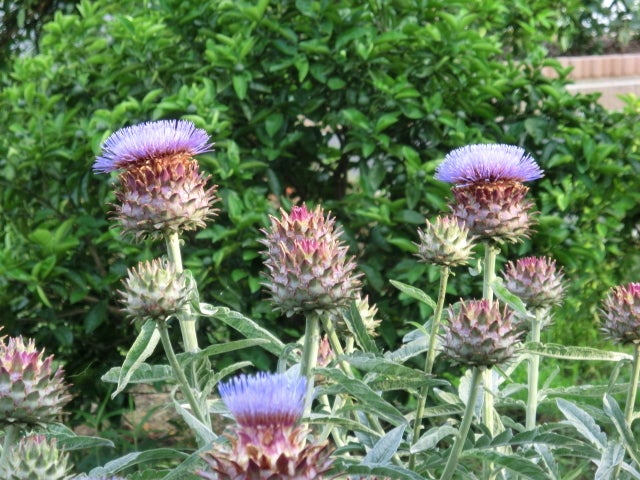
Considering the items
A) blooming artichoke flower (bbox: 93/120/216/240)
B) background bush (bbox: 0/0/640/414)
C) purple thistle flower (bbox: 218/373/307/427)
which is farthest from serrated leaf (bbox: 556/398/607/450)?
background bush (bbox: 0/0/640/414)

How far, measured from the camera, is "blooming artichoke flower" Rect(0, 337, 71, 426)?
1.83 meters

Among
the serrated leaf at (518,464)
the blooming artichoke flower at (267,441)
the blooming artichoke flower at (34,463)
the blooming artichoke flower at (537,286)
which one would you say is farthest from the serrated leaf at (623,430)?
the blooming artichoke flower at (34,463)

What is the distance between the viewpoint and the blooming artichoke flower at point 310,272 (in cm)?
185

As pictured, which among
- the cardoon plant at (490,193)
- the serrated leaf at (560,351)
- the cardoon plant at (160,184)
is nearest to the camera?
the serrated leaf at (560,351)

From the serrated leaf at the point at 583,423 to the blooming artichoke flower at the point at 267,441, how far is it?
2.95 feet

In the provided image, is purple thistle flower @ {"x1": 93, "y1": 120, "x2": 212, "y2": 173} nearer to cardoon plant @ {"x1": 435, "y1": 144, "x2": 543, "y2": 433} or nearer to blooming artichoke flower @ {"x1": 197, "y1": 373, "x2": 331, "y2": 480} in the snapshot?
cardoon plant @ {"x1": 435, "y1": 144, "x2": 543, "y2": 433}

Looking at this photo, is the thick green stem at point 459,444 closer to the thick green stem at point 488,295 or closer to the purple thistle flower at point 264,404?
the thick green stem at point 488,295

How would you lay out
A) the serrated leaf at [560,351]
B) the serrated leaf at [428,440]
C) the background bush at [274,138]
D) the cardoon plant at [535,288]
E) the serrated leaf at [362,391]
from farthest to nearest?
1. the background bush at [274,138]
2. the cardoon plant at [535,288]
3. the serrated leaf at [560,351]
4. the serrated leaf at [428,440]
5. the serrated leaf at [362,391]

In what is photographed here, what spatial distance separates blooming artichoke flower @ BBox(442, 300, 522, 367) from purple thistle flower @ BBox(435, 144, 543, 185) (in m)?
0.45

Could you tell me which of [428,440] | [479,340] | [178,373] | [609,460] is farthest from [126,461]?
[609,460]

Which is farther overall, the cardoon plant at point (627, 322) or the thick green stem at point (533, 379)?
the thick green stem at point (533, 379)

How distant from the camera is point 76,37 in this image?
384 centimetres

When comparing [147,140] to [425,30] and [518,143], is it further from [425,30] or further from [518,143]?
[518,143]

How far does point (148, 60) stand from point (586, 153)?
1.55 meters
